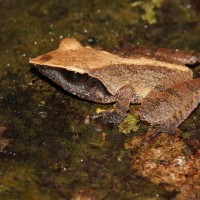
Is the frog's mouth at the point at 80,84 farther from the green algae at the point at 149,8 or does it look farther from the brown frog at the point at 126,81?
the green algae at the point at 149,8

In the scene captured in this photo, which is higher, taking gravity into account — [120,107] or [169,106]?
[169,106]

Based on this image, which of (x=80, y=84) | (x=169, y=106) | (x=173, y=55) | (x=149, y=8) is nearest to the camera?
(x=169, y=106)

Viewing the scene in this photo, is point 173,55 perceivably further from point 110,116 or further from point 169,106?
point 110,116

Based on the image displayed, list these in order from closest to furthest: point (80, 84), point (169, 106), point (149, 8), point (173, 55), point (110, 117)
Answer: point (169, 106) < point (110, 117) < point (80, 84) < point (173, 55) < point (149, 8)

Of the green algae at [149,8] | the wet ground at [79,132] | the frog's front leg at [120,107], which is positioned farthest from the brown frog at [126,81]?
the green algae at [149,8]

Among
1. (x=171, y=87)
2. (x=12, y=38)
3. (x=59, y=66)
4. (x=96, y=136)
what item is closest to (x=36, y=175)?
(x=96, y=136)

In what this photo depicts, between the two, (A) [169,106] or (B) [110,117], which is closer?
(A) [169,106]

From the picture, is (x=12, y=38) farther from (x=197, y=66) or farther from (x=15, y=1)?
(x=197, y=66)

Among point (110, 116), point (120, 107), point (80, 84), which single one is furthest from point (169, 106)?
point (80, 84)
